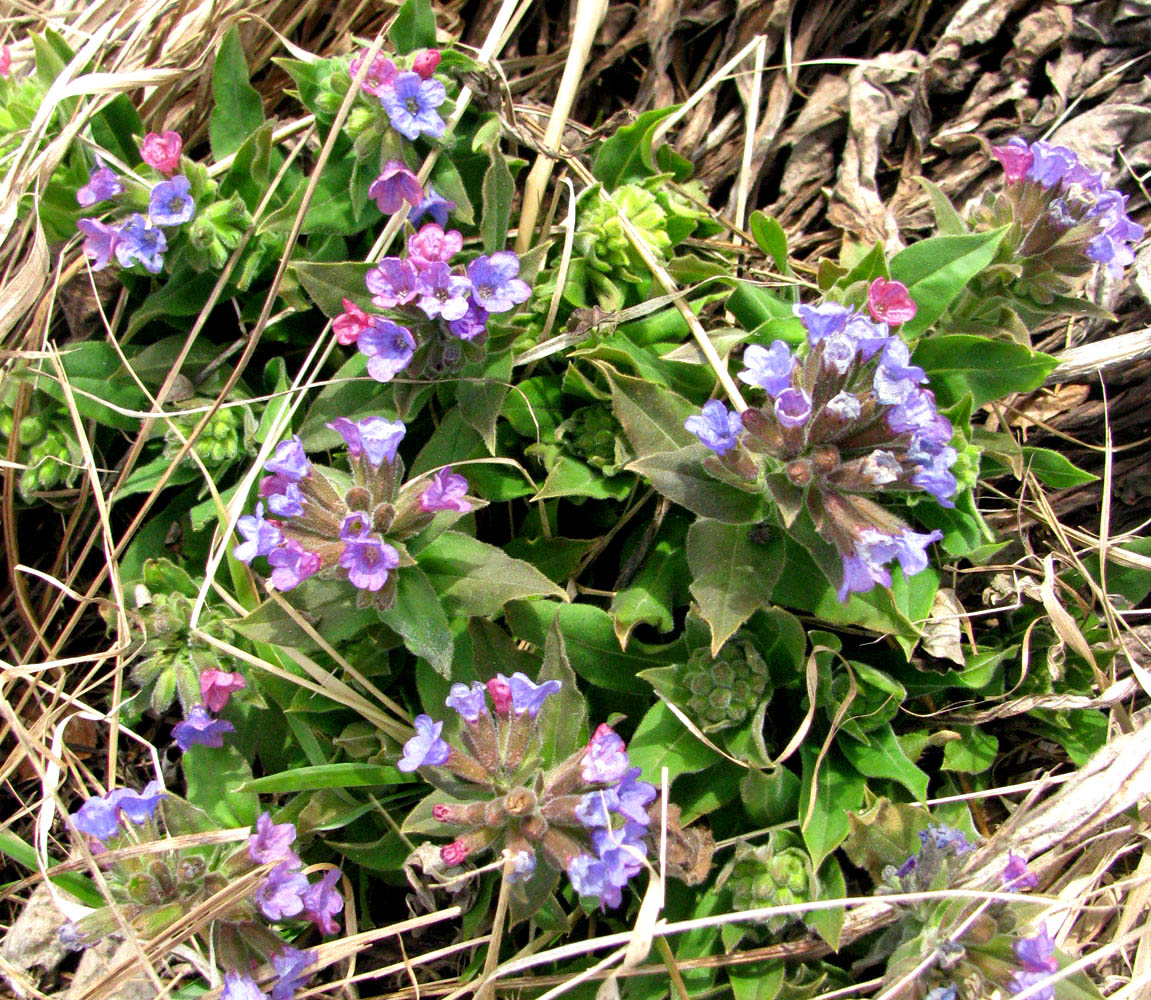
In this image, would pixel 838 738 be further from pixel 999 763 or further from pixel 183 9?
pixel 183 9

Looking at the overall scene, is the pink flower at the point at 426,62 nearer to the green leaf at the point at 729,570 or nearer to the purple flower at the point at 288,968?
the green leaf at the point at 729,570

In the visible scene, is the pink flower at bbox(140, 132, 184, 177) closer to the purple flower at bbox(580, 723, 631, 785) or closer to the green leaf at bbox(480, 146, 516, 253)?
the green leaf at bbox(480, 146, 516, 253)

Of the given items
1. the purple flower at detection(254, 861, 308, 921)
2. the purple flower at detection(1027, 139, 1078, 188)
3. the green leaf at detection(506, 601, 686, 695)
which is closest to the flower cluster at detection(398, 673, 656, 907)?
the green leaf at detection(506, 601, 686, 695)

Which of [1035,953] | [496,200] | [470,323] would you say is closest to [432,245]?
[470,323]

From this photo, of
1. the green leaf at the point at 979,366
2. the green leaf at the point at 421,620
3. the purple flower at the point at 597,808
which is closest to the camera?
the purple flower at the point at 597,808

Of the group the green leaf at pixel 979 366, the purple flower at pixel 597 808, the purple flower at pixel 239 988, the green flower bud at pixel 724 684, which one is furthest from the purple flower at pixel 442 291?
the purple flower at pixel 239 988

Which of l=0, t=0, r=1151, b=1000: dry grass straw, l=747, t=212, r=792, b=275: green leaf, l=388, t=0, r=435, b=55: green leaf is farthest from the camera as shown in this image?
l=747, t=212, r=792, b=275: green leaf
